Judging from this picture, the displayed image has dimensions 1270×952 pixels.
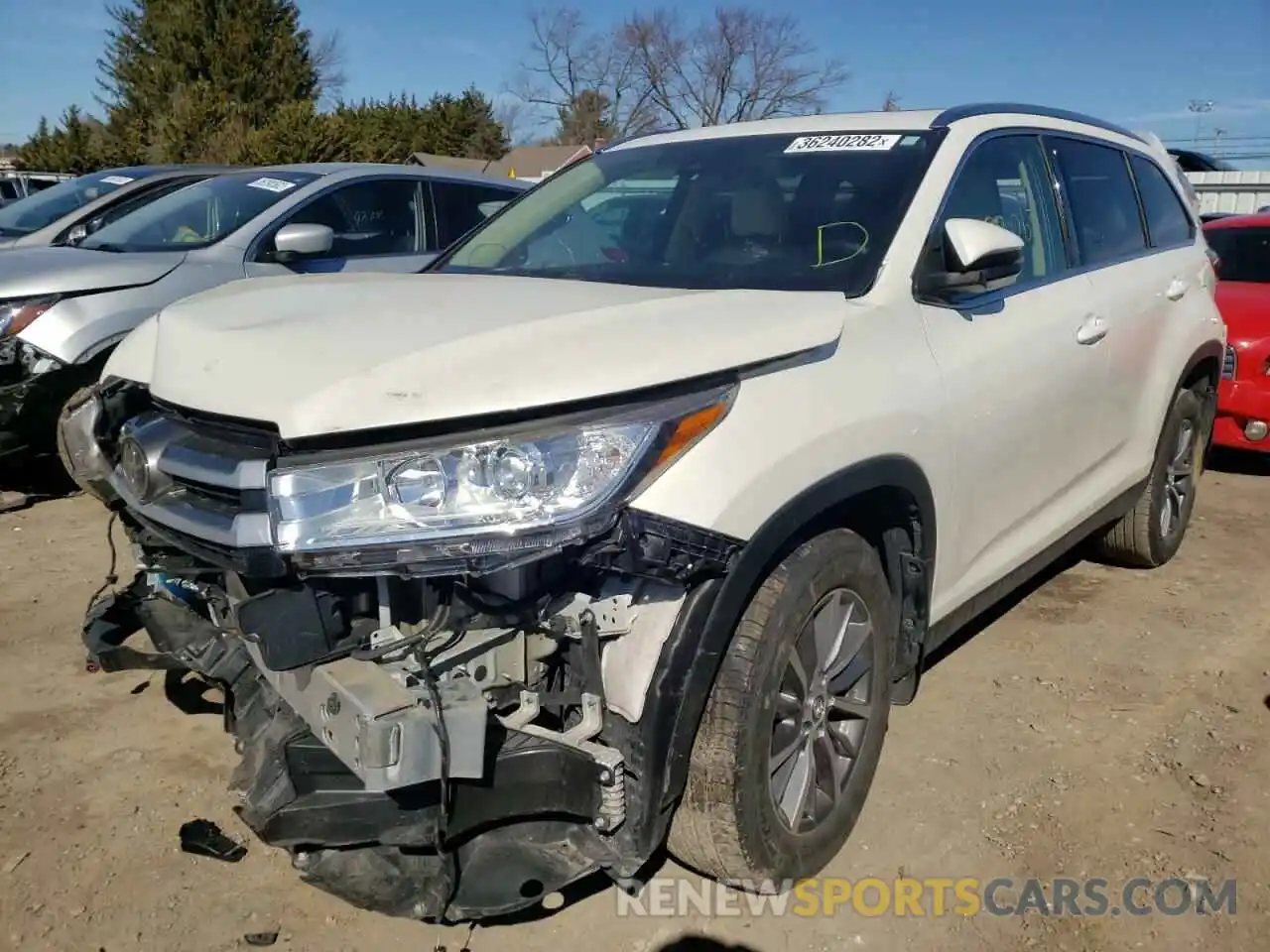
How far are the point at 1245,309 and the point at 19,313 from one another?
22.0 ft

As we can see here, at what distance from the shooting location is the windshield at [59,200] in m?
8.48

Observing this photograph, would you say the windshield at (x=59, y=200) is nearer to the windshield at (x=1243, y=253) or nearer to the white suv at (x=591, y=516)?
the white suv at (x=591, y=516)

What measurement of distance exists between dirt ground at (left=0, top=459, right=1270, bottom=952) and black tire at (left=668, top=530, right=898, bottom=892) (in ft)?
0.70

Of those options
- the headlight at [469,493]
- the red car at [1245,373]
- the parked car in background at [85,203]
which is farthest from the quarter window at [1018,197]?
the parked car in background at [85,203]

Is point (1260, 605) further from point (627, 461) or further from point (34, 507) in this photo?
point (34, 507)

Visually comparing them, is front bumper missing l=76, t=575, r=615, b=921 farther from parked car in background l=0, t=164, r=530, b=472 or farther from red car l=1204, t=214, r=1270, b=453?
red car l=1204, t=214, r=1270, b=453

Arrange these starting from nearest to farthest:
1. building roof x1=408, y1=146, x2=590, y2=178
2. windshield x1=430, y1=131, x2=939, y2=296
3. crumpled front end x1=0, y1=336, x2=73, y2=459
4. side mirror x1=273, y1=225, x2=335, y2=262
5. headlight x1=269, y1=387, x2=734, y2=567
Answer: headlight x1=269, y1=387, x2=734, y2=567, windshield x1=430, y1=131, x2=939, y2=296, side mirror x1=273, y1=225, x2=335, y2=262, crumpled front end x1=0, y1=336, x2=73, y2=459, building roof x1=408, y1=146, x2=590, y2=178

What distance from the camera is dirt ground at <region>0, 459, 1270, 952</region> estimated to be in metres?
2.54

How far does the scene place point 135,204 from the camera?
25.4 ft

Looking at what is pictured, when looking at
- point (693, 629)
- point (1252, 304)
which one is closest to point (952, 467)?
point (693, 629)

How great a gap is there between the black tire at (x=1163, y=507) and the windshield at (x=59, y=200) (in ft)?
24.4

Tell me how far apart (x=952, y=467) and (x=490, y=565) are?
1.44 metres

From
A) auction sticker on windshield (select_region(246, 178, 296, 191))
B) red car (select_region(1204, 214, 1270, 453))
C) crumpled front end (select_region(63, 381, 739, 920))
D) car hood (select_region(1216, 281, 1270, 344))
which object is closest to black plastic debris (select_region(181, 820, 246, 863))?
crumpled front end (select_region(63, 381, 739, 920))

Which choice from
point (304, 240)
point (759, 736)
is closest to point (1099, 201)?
point (759, 736)
